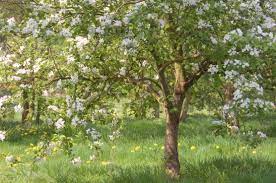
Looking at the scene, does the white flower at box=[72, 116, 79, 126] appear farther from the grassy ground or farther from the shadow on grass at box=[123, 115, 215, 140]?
the shadow on grass at box=[123, 115, 215, 140]

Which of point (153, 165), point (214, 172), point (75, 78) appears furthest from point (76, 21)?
point (153, 165)

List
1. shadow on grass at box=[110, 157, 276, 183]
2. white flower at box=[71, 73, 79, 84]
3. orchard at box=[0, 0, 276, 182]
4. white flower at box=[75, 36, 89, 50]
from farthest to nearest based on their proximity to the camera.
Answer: shadow on grass at box=[110, 157, 276, 183] < white flower at box=[71, 73, 79, 84] < white flower at box=[75, 36, 89, 50] < orchard at box=[0, 0, 276, 182]

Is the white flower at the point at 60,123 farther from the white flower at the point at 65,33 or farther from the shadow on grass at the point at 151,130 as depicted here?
the shadow on grass at the point at 151,130

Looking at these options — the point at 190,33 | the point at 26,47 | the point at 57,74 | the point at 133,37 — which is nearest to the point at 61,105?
the point at 57,74

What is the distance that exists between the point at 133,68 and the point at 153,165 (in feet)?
8.45

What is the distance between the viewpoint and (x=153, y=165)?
9.25 meters

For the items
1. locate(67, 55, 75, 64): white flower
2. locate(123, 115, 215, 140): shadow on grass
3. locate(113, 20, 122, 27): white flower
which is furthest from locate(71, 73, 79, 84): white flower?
locate(123, 115, 215, 140): shadow on grass

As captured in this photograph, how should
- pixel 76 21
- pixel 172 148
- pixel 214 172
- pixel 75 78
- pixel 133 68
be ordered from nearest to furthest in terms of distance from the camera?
pixel 76 21 → pixel 75 78 → pixel 133 68 → pixel 214 172 → pixel 172 148

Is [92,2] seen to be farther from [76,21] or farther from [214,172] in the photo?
[214,172]

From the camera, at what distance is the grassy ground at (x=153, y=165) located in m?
7.96

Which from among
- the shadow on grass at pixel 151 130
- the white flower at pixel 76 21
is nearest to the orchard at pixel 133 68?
the white flower at pixel 76 21

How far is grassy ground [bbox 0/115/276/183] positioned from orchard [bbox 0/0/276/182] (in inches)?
1.7

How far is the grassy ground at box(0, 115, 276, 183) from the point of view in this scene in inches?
314

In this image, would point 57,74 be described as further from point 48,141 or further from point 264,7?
point 264,7
